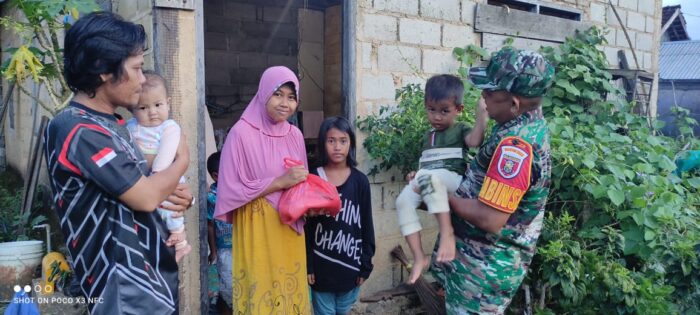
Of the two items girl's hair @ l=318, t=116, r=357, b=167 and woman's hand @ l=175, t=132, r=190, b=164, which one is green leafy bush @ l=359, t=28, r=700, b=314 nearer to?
girl's hair @ l=318, t=116, r=357, b=167

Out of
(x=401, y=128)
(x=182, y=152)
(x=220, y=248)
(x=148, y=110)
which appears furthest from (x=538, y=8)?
(x=182, y=152)

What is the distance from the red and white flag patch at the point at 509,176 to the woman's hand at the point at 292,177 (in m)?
1.04

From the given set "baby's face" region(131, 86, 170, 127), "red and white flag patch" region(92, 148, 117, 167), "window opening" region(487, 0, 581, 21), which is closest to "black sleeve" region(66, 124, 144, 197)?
"red and white flag patch" region(92, 148, 117, 167)

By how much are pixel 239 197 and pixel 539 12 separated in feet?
13.2

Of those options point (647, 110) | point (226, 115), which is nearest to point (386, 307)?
point (226, 115)

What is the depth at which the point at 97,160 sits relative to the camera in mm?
1532

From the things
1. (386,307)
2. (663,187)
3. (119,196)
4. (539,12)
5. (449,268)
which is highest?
(539,12)

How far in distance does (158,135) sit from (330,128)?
106cm

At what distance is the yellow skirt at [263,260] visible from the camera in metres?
2.78

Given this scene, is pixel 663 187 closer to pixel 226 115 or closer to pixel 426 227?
pixel 426 227

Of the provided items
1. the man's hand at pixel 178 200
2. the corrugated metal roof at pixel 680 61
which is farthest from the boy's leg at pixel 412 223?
the corrugated metal roof at pixel 680 61

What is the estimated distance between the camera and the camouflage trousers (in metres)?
2.21

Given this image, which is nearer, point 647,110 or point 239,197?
point 239,197

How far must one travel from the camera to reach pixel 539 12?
5301mm
